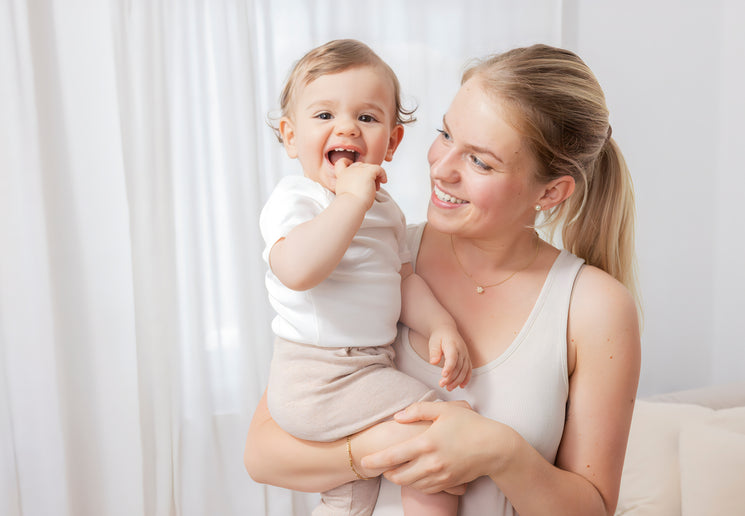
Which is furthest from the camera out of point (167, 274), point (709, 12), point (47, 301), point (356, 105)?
point (709, 12)

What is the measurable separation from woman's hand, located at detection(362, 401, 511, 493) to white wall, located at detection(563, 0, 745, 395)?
2463mm

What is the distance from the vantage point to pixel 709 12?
312 centimetres

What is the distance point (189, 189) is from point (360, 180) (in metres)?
1.85

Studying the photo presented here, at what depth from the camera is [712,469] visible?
1978mm

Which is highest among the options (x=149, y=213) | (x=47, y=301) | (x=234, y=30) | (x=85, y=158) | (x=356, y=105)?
(x=234, y=30)

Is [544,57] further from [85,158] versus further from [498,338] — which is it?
[85,158]

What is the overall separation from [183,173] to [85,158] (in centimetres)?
40

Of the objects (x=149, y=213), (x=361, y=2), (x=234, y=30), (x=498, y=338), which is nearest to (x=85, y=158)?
(x=149, y=213)

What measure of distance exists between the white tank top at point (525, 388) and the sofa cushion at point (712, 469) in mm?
1009

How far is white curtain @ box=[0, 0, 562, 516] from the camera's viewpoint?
2627mm

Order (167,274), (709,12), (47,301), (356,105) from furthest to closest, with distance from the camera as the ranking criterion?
1. (709,12)
2. (167,274)
3. (47,301)
4. (356,105)

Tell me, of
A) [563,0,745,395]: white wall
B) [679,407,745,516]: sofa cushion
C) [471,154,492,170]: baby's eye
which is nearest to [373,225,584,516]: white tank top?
[471,154,492,170]: baby's eye

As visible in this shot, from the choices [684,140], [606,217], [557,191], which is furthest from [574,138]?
[684,140]

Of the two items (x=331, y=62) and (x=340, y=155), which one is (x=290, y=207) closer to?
(x=340, y=155)
